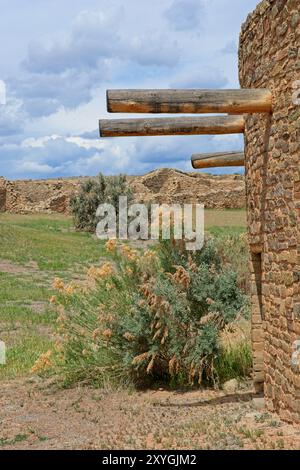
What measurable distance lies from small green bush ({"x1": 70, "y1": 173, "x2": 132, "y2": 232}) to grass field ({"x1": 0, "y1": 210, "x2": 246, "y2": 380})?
0.80 meters

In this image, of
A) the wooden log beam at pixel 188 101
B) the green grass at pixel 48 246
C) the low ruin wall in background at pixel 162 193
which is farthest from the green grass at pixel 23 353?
the low ruin wall in background at pixel 162 193

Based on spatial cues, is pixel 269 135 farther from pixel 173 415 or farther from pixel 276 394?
pixel 173 415

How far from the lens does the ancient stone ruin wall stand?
5934 millimetres

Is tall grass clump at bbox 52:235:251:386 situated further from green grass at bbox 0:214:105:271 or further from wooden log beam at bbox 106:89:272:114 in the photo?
green grass at bbox 0:214:105:271

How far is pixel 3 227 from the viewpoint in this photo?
2573cm

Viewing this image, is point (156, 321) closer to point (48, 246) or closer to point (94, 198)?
point (48, 246)

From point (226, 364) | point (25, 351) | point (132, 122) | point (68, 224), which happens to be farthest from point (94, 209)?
point (132, 122)

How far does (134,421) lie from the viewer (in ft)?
22.5

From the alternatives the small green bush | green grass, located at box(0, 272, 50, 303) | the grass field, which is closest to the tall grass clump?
the grass field

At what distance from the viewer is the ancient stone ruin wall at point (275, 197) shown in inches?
234

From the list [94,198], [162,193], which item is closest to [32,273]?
[94,198]

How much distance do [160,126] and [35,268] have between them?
13430mm

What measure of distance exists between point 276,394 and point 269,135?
2.63 metres

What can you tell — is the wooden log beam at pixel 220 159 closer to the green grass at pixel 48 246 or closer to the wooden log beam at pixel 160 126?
the wooden log beam at pixel 160 126
